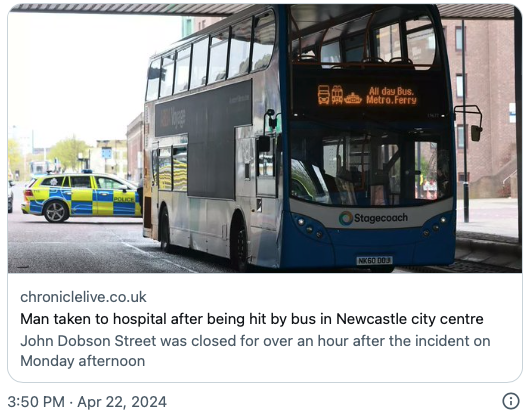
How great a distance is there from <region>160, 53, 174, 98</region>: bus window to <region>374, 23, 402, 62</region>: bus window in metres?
6.19

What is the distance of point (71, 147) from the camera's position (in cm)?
12356

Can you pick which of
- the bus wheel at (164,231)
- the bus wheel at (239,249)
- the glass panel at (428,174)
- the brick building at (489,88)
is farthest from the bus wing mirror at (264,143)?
the brick building at (489,88)

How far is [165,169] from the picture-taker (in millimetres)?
20469

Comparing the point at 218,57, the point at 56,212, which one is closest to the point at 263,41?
the point at 218,57

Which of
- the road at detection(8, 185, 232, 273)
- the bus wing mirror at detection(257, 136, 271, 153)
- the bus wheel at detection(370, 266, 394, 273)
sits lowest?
the road at detection(8, 185, 232, 273)

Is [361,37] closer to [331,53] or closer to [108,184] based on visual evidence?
[331,53]

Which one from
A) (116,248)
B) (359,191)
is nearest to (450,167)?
(359,191)

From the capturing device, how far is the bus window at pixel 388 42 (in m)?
13.5

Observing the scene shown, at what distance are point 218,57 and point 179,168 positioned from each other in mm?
3468

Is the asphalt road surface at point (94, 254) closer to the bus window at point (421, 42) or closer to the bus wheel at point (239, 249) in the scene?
the bus wheel at point (239, 249)

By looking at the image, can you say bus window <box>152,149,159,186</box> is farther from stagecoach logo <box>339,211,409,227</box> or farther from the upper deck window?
stagecoach logo <box>339,211,409,227</box>

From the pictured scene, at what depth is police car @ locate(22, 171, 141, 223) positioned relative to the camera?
112 ft

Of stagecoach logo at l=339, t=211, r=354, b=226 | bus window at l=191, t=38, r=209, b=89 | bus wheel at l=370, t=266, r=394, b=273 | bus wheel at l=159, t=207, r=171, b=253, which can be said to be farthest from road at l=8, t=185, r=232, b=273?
stagecoach logo at l=339, t=211, r=354, b=226
